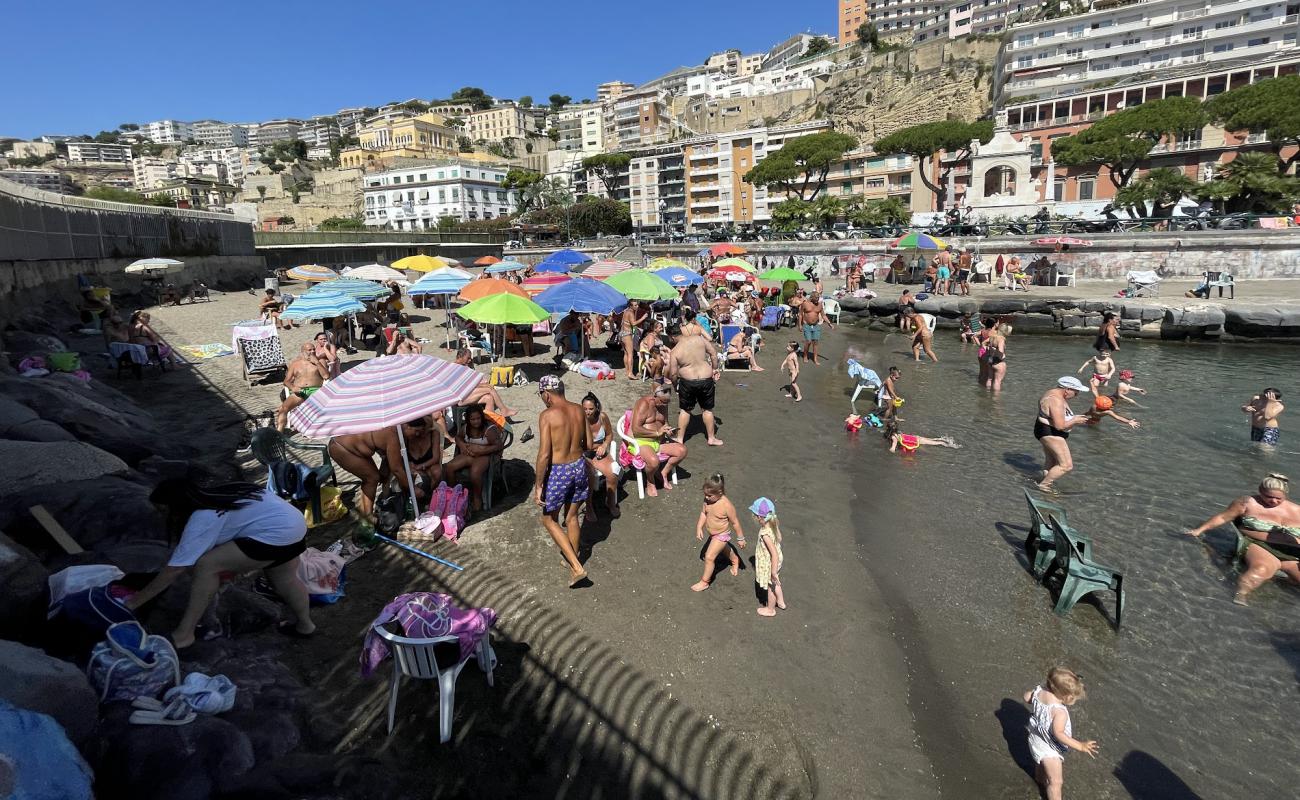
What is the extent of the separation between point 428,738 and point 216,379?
442 inches

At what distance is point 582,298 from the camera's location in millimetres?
11547

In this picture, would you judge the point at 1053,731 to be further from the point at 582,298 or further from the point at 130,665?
the point at 582,298

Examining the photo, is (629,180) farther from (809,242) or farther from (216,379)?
(216,379)

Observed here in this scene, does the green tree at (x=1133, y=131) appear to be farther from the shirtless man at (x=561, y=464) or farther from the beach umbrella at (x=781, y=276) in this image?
the shirtless man at (x=561, y=464)

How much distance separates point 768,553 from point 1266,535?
4.82 metres

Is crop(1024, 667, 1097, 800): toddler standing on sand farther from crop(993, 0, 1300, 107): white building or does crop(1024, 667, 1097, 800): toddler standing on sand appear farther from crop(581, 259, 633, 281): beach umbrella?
crop(993, 0, 1300, 107): white building

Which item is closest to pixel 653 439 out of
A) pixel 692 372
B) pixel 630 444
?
pixel 630 444

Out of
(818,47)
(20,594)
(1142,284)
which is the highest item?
(818,47)

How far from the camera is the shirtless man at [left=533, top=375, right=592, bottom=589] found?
17.2 ft

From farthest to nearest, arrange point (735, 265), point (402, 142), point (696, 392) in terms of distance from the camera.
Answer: point (402, 142)
point (735, 265)
point (696, 392)

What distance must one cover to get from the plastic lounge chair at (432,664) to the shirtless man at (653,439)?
3789mm

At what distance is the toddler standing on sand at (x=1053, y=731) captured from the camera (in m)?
3.67

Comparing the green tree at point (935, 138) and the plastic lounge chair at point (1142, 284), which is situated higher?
the green tree at point (935, 138)

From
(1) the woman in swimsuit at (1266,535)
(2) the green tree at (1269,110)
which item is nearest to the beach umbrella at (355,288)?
(1) the woman in swimsuit at (1266,535)
